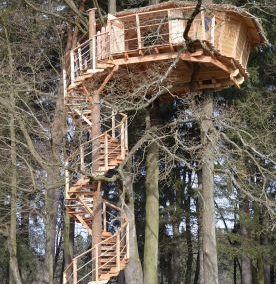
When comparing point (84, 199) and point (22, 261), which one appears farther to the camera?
point (22, 261)

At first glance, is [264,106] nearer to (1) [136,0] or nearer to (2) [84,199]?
(1) [136,0]

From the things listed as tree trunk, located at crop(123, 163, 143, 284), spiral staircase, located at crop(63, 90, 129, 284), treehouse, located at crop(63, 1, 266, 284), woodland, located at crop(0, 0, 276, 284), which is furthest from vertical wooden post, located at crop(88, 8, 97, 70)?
tree trunk, located at crop(123, 163, 143, 284)

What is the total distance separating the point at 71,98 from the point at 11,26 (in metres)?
5.07

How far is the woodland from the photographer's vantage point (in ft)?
50.4

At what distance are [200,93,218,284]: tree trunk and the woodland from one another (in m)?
0.04

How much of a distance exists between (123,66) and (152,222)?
5132 mm

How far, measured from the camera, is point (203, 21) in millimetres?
14492

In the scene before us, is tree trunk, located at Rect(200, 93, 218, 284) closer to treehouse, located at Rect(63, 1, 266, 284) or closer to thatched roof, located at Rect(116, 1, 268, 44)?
treehouse, located at Rect(63, 1, 266, 284)

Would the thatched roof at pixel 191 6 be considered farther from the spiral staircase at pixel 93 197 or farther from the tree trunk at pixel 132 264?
the tree trunk at pixel 132 264

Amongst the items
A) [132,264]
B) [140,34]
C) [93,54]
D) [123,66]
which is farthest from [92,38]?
[132,264]

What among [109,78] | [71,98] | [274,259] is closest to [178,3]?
[109,78]

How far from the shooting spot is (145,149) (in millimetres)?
18734

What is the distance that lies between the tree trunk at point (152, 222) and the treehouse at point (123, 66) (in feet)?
6.09

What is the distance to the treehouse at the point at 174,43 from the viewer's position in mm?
14664
